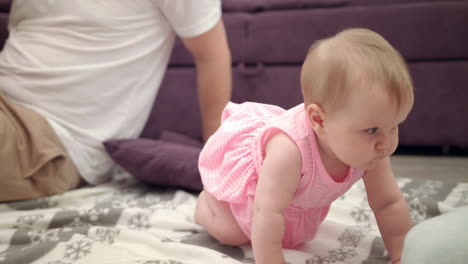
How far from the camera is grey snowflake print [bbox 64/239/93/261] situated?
2.30 feet

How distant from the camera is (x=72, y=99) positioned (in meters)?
1.04

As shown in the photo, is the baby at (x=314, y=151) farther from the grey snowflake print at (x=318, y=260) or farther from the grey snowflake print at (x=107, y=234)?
the grey snowflake print at (x=107, y=234)

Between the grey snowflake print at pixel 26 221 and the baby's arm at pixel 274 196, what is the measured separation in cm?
46

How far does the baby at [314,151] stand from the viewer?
0.51 metres

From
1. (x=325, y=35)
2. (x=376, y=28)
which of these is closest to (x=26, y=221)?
(x=325, y=35)

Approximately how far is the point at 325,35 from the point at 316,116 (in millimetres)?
987

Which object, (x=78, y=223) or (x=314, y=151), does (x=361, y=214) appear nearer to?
(x=314, y=151)

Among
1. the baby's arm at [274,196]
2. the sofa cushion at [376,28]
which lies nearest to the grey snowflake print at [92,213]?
the baby's arm at [274,196]

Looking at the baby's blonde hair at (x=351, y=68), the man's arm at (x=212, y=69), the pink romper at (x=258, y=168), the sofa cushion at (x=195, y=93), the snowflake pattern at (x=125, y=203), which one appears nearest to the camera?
the baby's blonde hair at (x=351, y=68)

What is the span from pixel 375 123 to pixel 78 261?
1.57 feet

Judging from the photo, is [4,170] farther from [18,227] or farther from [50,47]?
[50,47]

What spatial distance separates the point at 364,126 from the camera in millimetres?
513

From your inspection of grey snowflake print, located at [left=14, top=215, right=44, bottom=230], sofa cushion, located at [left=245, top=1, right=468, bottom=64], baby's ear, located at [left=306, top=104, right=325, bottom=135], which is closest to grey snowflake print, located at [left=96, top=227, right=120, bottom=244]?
grey snowflake print, located at [left=14, top=215, right=44, bottom=230]

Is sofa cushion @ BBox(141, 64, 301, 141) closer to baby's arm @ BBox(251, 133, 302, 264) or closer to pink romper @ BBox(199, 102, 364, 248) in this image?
pink romper @ BBox(199, 102, 364, 248)
